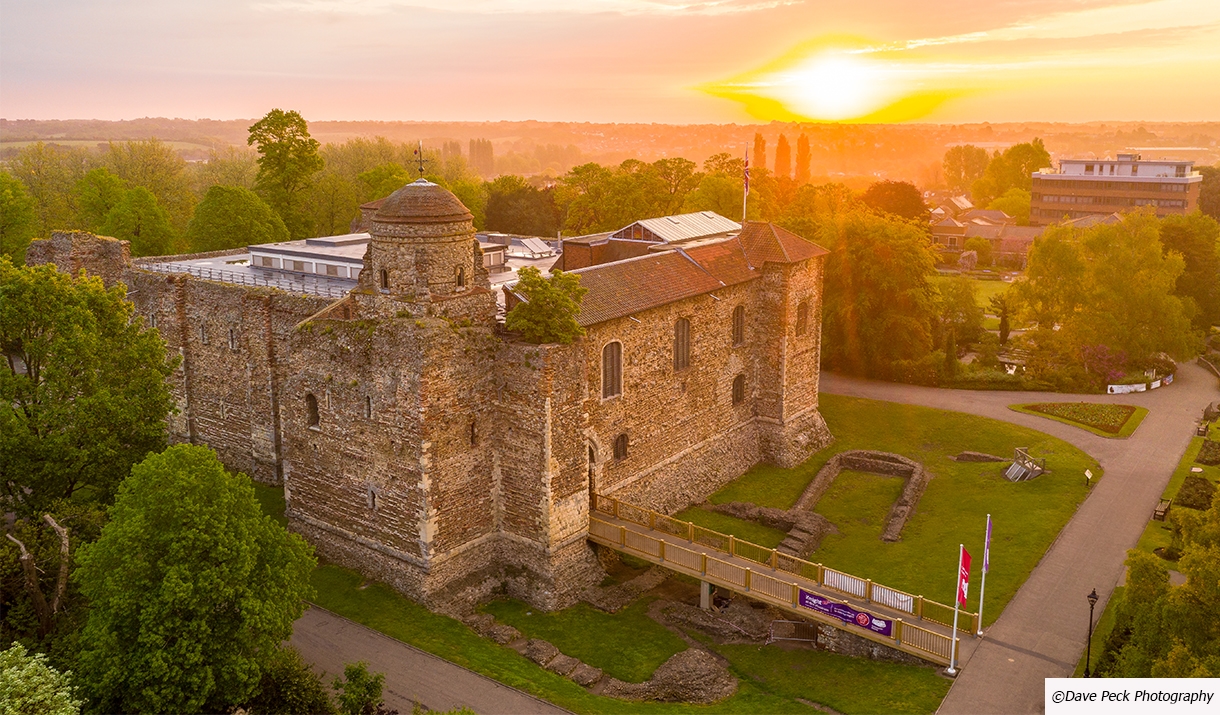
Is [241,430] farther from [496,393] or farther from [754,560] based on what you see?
[754,560]

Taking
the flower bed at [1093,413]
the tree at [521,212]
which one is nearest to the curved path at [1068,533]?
the flower bed at [1093,413]

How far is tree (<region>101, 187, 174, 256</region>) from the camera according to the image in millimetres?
58000

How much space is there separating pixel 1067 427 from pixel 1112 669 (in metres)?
26.3

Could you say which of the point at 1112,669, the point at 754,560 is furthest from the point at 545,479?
the point at 1112,669

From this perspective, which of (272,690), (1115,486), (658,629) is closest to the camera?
(272,690)

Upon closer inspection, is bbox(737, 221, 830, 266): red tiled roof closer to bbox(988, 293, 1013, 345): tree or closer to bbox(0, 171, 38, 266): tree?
bbox(988, 293, 1013, 345): tree

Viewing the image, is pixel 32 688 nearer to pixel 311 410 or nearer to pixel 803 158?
pixel 311 410

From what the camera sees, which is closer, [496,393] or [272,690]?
[272,690]

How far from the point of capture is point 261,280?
1650 inches

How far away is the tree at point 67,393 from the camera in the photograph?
28.3 meters

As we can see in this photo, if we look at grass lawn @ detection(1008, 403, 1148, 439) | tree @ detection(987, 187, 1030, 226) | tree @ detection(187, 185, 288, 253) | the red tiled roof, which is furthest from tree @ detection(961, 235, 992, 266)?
tree @ detection(187, 185, 288, 253)

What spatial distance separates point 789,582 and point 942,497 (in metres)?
13.6

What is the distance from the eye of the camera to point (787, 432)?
43.9 m

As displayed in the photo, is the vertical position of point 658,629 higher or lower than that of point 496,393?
lower
